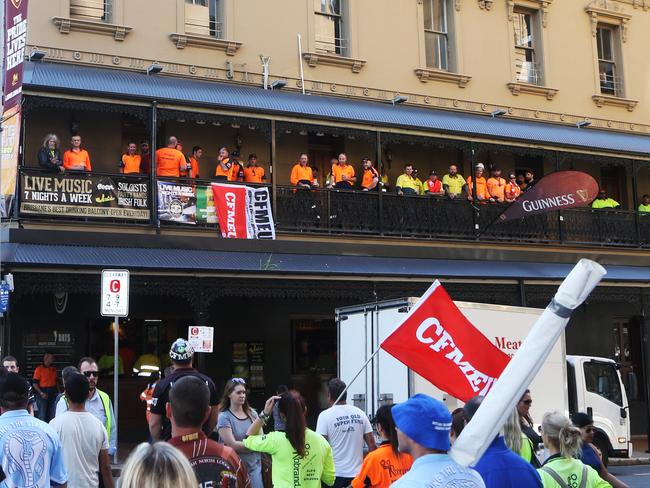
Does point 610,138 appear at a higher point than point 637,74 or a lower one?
lower

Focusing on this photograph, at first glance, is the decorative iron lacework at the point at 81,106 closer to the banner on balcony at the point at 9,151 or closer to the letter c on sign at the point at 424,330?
the banner on balcony at the point at 9,151

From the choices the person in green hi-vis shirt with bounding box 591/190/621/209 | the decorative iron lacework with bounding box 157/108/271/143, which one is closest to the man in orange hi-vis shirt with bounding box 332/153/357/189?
the decorative iron lacework with bounding box 157/108/271/143

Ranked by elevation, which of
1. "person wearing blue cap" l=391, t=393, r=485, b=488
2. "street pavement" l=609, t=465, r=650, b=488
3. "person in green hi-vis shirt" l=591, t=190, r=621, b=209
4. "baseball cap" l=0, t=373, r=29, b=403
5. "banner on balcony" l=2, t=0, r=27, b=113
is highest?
"banner on balcony" l=2, t=0, r=27, b=113

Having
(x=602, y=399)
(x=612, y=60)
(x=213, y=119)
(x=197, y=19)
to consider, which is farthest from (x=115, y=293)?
(x=612, y=60)

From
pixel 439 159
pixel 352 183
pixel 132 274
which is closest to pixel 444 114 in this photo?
pixel 439 159

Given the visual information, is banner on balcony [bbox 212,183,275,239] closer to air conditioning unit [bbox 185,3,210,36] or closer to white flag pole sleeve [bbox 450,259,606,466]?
air conditioning unit [bbox 185,3,210,36]

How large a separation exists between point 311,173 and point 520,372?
16.3 m

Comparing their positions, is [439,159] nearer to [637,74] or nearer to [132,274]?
[637,74]

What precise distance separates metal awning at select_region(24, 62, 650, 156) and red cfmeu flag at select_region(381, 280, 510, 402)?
1145 centimetres

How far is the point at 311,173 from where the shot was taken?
2003cm

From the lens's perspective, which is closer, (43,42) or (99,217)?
(99,217)

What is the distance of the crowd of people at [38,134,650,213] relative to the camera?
17.4 meters

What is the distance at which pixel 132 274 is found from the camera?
53.9 feet

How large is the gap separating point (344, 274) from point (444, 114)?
5855 millimetres
